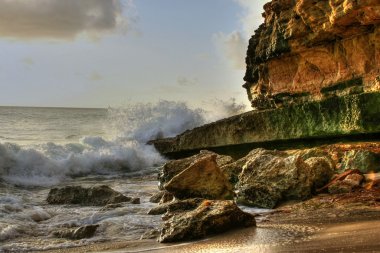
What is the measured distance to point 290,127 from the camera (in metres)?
15.8

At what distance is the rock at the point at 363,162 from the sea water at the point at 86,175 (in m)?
3.72

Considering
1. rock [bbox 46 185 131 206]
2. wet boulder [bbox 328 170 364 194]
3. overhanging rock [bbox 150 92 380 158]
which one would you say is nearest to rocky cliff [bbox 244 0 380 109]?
overhanging rock [bbox 150 92 380 158]

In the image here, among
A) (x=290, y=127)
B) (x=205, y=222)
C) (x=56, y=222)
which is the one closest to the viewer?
(x=205, y=222)

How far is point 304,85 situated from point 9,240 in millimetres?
11857

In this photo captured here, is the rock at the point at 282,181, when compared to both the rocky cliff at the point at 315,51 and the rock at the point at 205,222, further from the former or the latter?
the rocky cliff at the point at 315,51

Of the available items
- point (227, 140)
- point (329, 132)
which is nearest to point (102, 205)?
point (329, 132)

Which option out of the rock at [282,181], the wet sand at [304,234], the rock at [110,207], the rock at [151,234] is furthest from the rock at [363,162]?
the rock at [151,234]

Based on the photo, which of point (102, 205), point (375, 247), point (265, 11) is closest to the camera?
point (375, 247)

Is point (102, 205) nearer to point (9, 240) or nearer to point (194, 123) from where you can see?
point (9, 240)

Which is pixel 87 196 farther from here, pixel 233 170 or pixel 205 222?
pixel 205 222

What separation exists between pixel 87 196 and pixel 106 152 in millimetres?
11533

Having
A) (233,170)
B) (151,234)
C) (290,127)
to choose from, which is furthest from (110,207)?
(290,127)

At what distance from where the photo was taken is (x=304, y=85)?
16.5 meters

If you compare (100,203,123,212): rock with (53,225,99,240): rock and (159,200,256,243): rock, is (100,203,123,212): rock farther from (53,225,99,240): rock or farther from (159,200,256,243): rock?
(159,200,256,243): rock
